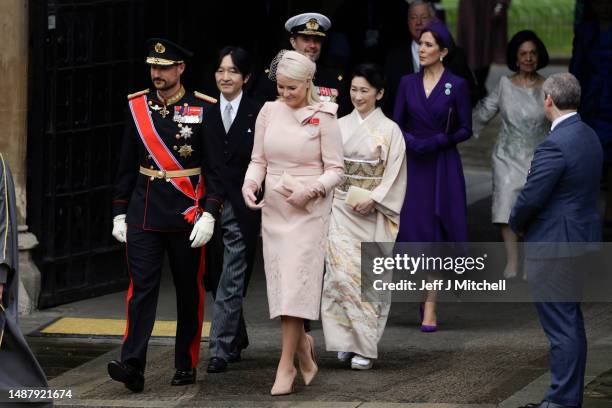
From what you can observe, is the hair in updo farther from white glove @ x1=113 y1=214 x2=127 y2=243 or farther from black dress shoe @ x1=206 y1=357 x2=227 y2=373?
black dress shoe @ x1=206 y1=357 x2=227 y2=373

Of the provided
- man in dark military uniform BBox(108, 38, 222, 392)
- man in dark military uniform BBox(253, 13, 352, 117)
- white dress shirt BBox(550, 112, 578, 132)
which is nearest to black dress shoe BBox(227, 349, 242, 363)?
man in dark military uniform BBox(108, 38, 222, 392)

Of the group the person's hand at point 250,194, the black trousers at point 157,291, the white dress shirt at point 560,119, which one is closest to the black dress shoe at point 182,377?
the black trousers at point 157,291

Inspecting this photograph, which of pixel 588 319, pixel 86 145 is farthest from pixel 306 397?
pixel 86 145

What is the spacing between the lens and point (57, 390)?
8.69 metres

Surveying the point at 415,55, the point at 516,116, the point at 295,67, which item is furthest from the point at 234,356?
the point at 516,116

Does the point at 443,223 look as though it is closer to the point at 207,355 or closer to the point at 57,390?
the point at 207,355

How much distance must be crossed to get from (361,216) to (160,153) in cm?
136

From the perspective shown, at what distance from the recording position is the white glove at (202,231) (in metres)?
8.46

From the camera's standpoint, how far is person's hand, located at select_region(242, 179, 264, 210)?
8.49 metres

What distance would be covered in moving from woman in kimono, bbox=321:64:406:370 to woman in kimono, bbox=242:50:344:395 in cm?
62

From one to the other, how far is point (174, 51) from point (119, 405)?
5.89 ft

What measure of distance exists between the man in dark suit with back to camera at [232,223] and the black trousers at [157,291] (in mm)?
406

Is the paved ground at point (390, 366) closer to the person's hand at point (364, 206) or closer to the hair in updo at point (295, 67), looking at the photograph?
the person's hand at point (364, 206)

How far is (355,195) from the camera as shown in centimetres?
940
